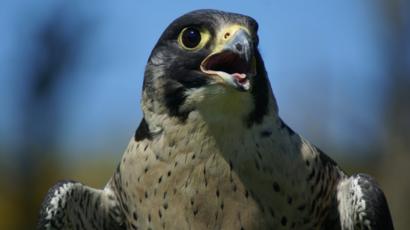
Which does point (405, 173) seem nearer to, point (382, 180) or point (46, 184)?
point (382, 180)

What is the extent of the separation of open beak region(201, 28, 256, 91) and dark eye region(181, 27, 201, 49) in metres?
0.14

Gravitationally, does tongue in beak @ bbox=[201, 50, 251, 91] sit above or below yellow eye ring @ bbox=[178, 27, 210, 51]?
below

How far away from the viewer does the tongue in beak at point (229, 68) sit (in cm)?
504

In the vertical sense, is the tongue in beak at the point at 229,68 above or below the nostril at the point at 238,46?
below

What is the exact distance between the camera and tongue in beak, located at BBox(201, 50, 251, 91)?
198 inches

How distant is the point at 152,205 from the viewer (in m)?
5.54

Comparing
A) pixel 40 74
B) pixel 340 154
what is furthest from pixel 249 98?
pixel 340 154

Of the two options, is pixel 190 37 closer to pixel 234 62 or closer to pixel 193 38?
pixel 193 38

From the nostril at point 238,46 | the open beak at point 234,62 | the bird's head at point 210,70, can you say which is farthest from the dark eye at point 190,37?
the nostril at point 238,46

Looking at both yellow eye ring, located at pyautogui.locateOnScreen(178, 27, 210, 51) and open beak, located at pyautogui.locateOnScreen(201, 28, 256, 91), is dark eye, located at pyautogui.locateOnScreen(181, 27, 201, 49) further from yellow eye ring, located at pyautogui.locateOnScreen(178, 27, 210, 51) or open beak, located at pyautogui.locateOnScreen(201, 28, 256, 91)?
open beak, located at pyautogui.locateOnScreen(201, 28, 256, 91)

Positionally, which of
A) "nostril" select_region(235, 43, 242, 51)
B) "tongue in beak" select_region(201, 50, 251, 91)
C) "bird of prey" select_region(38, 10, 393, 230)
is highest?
"nostril" select_region(235, 43, 242, 51)

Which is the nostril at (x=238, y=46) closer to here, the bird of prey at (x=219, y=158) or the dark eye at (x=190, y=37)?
the bird of prey at (x=219, y=158)

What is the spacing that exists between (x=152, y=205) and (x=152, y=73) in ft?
2.21

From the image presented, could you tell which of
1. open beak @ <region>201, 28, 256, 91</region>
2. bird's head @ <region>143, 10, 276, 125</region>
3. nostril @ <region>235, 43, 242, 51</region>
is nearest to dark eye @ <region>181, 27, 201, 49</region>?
bird's head @ <region>143, 10, 276, 125</region>
